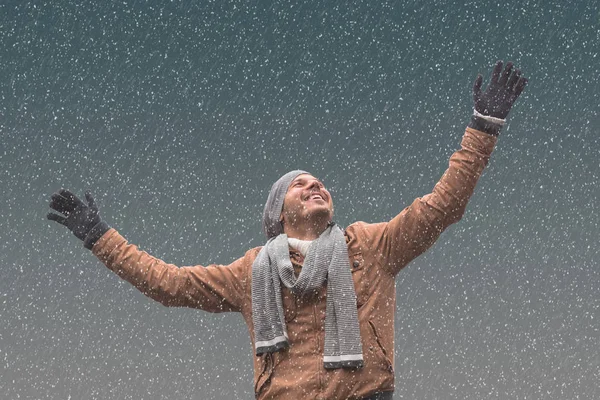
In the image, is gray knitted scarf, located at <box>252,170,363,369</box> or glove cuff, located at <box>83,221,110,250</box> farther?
glove cuff, located at <box>83,221,110,250</box>

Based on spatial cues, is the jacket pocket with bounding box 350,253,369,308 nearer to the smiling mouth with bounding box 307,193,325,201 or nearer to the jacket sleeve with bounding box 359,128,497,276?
the jacket sleeve with bounding box 359,128,497,276

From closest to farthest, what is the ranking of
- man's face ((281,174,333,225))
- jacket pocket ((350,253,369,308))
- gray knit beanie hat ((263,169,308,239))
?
jacket pocket ((350,253,369,308)) < man's face ((281,174,333,225)) < gray knit beanie hat ((263,169,308,239))

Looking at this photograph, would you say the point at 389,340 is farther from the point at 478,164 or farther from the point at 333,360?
the point at 478,164

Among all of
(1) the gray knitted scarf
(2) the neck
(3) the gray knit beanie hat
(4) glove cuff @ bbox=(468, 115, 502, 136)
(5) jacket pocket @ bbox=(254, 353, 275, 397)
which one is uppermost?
(4) glove cuff @ bbox=(468, 115, 502, 136)

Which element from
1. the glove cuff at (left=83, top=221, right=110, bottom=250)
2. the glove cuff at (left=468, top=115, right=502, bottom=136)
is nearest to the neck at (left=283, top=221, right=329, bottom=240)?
the glove cuff at (left=468, top=115, right=502, bottom=136)

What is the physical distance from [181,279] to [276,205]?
2.84ft

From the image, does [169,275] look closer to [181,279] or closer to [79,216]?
[181,279]

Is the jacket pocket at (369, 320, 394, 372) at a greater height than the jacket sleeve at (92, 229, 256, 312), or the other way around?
the jacket sleeve at (92, 229, 256, 312)

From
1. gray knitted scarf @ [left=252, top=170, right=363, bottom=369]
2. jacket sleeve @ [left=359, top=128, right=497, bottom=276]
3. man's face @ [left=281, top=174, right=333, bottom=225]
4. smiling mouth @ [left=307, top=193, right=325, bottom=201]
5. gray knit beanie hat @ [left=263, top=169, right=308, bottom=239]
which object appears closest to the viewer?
gray knitted scarf @ [left=252, top=170, right=363, bottom=369]

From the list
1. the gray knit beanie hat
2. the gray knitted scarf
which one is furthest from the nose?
the gray knitted scarf

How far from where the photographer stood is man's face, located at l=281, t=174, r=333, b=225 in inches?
276

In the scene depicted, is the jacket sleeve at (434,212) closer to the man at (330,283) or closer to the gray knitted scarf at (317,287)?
the man at (330,283)

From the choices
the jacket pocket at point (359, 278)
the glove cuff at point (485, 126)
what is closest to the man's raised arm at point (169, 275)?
the jacket pocket at point (359, 278)

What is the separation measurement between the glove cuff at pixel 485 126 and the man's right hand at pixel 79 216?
2748mm
